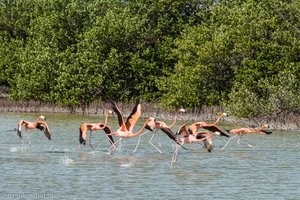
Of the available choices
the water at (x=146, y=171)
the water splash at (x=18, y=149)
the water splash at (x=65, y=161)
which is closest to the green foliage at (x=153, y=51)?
the water at (x=146, y=171)

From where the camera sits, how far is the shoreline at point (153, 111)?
3781cm

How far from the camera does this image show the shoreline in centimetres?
3781

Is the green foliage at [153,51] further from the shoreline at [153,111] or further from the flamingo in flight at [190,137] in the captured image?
the flamingo in flight at [190,137]

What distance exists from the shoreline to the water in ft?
17.3

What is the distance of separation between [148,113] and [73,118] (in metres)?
4.78

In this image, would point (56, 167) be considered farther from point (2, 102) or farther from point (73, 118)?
point (2, 102)

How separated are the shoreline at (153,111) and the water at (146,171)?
208 inches

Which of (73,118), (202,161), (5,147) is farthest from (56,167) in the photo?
(73,118)

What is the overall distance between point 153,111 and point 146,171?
2940cm

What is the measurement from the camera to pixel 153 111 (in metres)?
51.5

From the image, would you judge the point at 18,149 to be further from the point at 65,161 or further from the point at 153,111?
the point at 153,111

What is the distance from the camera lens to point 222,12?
174ft

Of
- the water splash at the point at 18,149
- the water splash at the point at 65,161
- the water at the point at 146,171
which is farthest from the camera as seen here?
the water splash at the point at 18,149

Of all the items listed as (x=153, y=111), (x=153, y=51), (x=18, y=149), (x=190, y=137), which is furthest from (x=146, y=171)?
(x=153, y=51)
